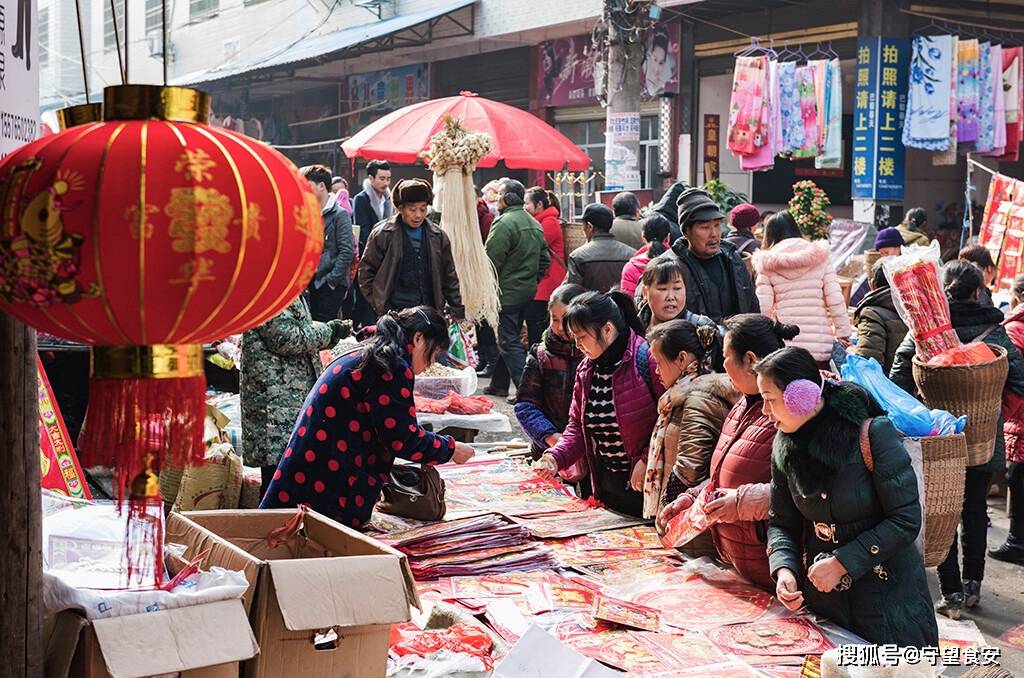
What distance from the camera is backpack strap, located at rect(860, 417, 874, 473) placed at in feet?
11.6

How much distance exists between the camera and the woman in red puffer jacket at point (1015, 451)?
5438mm

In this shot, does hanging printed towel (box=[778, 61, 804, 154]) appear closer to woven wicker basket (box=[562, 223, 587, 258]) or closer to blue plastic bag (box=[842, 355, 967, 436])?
woven wicker basket (box=[562, 223, 587, 258])

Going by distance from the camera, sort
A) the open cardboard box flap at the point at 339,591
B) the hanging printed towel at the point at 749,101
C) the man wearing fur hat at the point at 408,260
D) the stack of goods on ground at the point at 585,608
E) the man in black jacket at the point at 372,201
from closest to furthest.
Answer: the open cardboard box flap at the point at 339,591, the stack of goods on ground at the point at 585,608, the man wearing fur hat at the point at 408,260, the man in black jacket at the point at 372,201, the hanging printed towel at the point at 749,101

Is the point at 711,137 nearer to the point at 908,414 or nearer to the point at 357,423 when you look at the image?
the point at 908,414

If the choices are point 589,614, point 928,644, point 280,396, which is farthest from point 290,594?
point 280,396

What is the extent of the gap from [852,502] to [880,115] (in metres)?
10.2

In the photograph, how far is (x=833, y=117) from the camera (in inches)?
503

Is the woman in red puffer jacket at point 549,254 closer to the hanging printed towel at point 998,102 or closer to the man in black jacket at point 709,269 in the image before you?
the man in black jacket at point 709,269

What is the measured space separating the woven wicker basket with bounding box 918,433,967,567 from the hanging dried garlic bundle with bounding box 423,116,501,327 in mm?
4412

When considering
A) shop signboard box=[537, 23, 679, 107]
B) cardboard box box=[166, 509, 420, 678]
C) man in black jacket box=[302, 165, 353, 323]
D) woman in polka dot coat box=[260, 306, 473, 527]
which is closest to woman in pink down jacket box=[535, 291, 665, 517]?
woman in polka dot coat box=[260, 306, 473, 527]

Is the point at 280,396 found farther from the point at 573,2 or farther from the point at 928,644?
the point at 573,2

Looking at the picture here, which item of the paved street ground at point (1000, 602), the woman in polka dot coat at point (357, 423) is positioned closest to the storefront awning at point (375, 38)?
the paved street ground at point (1000, 602)

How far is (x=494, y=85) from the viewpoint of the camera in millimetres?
19469

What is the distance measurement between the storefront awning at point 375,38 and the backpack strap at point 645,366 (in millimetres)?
Result: 12931
